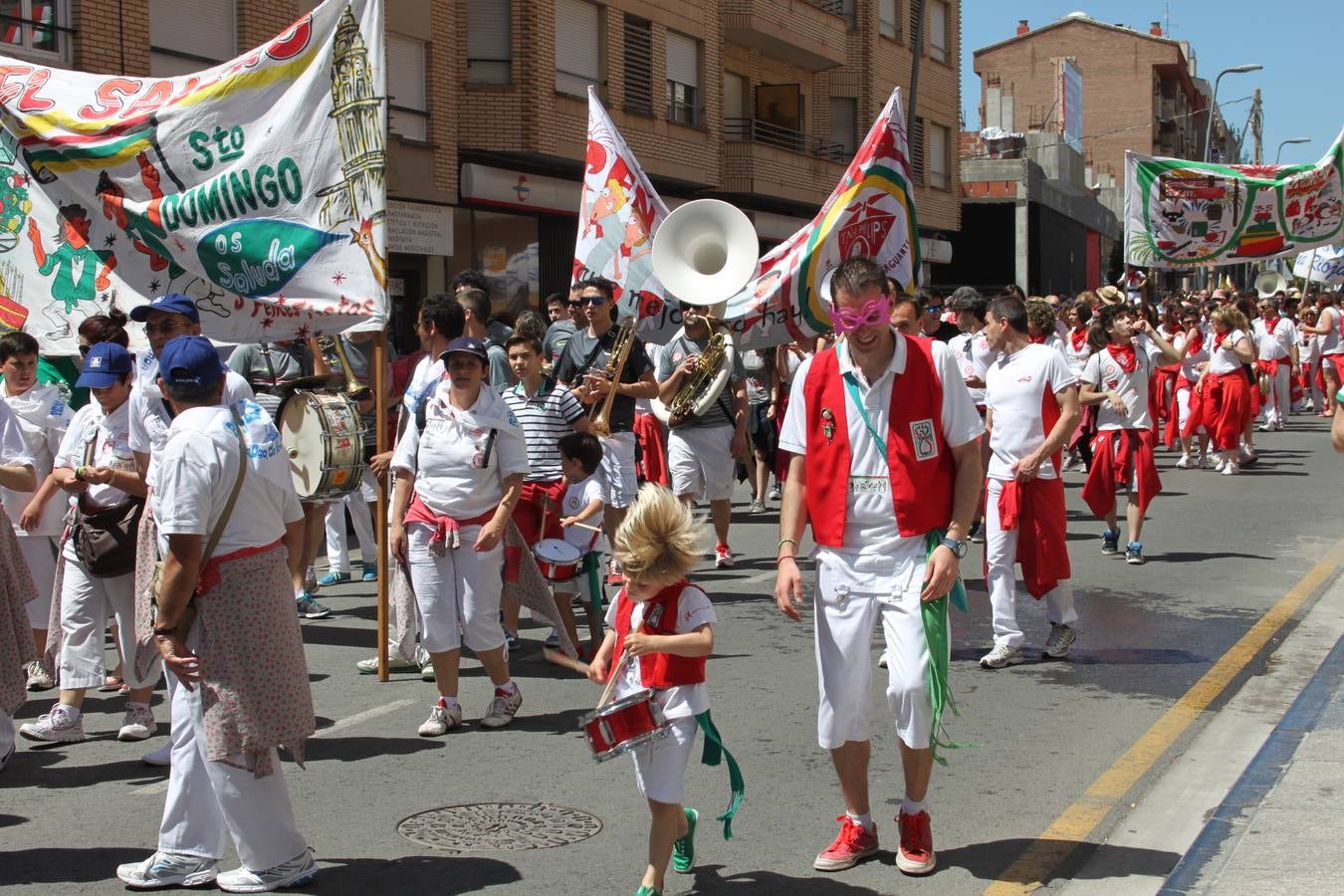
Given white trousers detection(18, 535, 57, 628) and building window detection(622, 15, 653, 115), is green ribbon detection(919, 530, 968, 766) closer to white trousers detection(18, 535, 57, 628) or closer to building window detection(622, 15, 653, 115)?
white trousers detection(18, 535, 57, 628)

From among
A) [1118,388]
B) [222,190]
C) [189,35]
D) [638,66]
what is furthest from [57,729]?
[638,66]

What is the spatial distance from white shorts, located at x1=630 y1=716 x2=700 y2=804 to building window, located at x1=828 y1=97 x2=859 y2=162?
33872 millimetres

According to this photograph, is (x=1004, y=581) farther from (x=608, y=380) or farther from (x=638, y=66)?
(x=638, y=66)

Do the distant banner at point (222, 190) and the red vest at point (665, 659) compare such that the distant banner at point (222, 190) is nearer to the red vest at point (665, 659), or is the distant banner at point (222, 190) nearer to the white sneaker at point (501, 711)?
the white sneaker at point (501, 711)

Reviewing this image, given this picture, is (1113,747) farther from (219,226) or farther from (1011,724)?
(219,226)

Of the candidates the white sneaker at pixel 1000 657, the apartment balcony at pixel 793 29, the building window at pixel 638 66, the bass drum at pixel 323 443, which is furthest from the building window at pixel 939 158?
the bass drum at pixel 323 443

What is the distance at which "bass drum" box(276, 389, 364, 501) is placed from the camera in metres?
8.27

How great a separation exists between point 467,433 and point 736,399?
470 centimetres

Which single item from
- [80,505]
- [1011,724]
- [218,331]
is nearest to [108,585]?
[80,505]

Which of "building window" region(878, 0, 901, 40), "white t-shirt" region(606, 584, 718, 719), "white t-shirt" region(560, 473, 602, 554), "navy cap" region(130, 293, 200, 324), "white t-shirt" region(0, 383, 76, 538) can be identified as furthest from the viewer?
"building window" region(878, 0, 901, 40)

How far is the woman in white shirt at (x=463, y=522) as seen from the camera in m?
6.93

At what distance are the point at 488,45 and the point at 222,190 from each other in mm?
17166

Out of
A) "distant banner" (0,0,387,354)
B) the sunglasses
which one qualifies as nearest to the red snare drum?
the sunglasses

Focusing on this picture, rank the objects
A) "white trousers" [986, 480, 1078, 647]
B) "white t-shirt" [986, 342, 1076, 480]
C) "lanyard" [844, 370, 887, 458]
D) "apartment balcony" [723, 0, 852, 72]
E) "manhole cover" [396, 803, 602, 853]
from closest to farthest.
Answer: "lanyard" [844, 370, 887, 458] < "manhole cover" [396, 803, 602, 853] < "white trousers" [986, 480, 1078, 647] < "white t-shirt" [986, 342, 1076, 480] < "apartment balcony" [723, 0, 852, 72]
